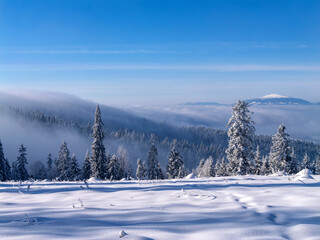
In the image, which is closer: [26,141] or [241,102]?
[241,102]

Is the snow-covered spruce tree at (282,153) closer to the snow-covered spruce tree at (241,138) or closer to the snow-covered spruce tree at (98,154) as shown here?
the snow-covered spruce tree at (241,138)

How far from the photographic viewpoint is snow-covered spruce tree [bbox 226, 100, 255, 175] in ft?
88.8

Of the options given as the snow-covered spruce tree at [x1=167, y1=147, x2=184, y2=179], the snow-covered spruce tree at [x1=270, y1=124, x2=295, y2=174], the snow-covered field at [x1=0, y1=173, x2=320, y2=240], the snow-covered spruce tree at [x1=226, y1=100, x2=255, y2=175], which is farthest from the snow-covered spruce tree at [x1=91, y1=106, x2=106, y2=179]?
the snow-covered field at [x1=0, y1=173, x2=320, y2=240]

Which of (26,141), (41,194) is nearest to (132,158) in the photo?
(26,141)

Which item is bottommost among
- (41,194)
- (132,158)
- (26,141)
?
(132,158)

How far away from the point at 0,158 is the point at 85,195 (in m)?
34.8

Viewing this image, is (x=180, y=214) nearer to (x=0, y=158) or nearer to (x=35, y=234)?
(x=35, y=234)

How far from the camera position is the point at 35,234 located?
8.34 feet

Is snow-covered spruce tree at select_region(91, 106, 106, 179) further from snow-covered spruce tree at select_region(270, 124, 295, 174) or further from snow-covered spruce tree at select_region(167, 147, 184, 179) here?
snow-covered spruce tree at select_region(270, 124, 295, 174)

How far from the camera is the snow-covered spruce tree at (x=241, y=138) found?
27078 millimetres

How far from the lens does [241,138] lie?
89.5 ft

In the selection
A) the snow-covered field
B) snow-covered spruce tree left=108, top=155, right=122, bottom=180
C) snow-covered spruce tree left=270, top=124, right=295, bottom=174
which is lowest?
snow-covered spruce tree left=108, top=155, right=122, bottom=180

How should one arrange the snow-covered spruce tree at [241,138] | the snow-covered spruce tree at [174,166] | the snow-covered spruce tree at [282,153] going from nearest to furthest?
the snow-covered spruce tree at [241,138]
the snow-covered spruce tree at [282,153]
the snow-covered spruce tree at [174,166]

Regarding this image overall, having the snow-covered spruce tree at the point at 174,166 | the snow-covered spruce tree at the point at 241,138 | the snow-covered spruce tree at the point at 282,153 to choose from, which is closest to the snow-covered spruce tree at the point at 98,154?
the snow-covered spruce tree at the point at 174,166
